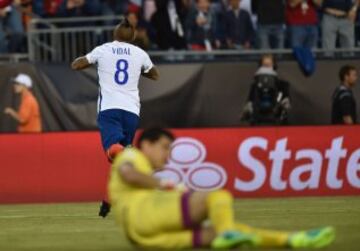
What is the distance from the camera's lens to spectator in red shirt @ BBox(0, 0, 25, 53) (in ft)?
70.6

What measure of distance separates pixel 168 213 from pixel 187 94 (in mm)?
12436

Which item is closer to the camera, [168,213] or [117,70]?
[168,213]

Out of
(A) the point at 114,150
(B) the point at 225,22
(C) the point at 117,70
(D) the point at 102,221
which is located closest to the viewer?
(A) the point at 114,150

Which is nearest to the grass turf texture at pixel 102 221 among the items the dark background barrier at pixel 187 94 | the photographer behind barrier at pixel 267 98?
the photographer behind barrier at pixel 267 98

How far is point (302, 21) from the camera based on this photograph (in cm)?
→ 2120

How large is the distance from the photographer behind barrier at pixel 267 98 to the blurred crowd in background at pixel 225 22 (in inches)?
41.4

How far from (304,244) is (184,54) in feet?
41.0

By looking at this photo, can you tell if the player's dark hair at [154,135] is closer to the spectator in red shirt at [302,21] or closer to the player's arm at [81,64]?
the player's arm at [81,64]

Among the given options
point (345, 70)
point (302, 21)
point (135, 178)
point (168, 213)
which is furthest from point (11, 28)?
point (168, 213)

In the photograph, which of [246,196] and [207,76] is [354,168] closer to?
[246,196]

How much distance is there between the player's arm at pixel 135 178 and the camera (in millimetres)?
9141

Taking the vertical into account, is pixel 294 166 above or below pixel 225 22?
below

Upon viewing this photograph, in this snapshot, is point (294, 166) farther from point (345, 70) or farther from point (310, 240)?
point (310, 240)

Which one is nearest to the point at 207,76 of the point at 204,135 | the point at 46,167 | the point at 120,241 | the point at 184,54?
the point at 184,54
